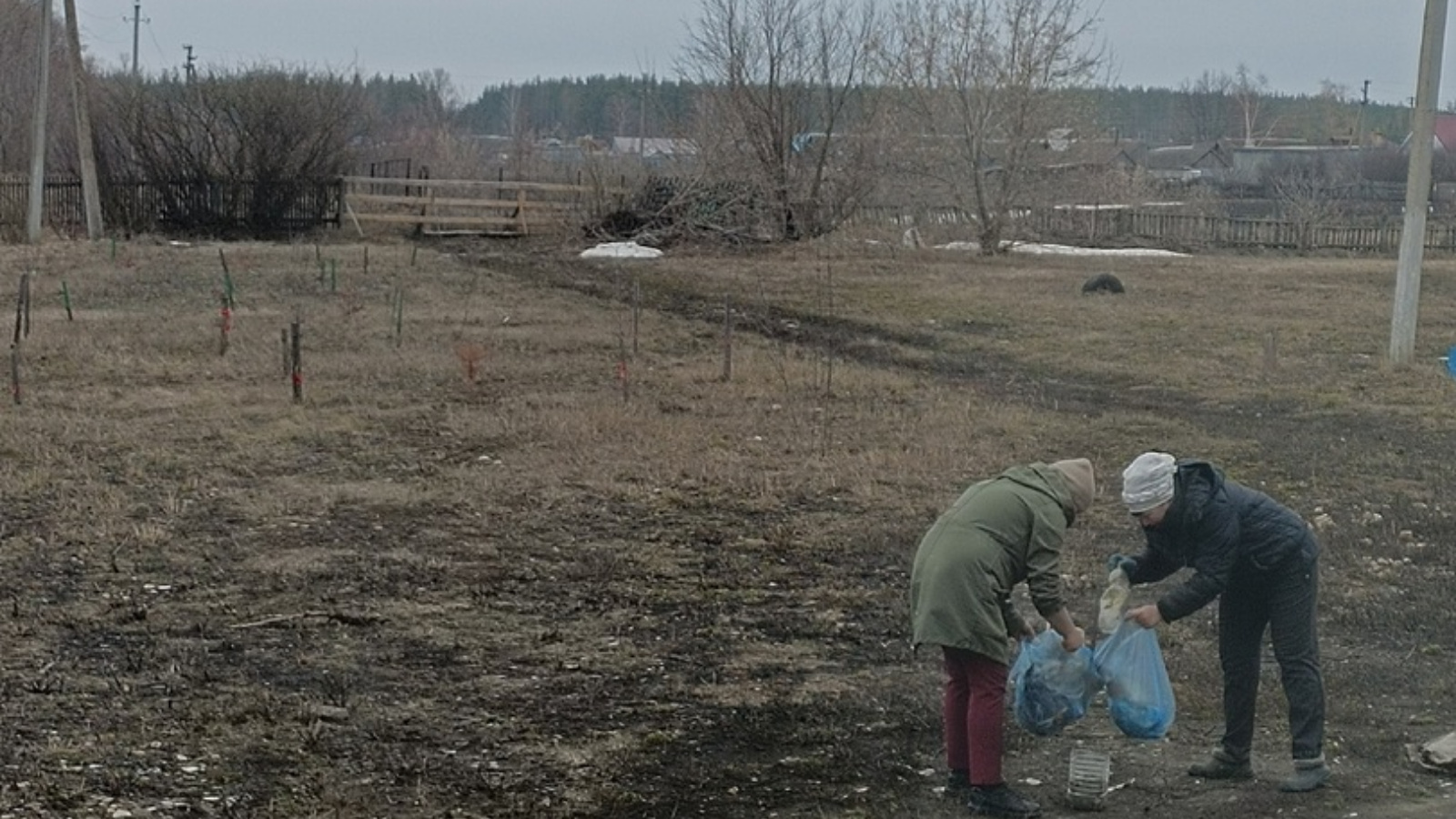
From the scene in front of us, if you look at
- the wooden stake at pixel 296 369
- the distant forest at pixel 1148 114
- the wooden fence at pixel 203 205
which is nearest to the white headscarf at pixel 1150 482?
the wooden stake at pixel 296 369

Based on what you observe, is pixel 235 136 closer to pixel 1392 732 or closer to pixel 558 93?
pixel 1392 732

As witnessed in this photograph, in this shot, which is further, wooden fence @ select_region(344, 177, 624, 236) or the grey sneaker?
wooden fence @ select_region(344, 177, 624, 236)

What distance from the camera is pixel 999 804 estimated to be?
5.69m

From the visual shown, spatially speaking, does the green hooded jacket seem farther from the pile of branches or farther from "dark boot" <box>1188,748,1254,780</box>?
the pile of branches

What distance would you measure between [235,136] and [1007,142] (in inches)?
688

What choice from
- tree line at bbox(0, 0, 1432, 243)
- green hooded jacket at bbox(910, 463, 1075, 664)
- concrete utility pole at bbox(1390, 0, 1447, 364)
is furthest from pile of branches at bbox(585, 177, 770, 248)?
green hooded jacket at bbox(910, 463, 1075, 664)

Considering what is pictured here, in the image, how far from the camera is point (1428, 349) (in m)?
19.5

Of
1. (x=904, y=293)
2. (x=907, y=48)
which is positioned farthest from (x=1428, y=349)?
(x=907, y=48)

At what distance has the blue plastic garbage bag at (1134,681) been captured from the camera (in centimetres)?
595

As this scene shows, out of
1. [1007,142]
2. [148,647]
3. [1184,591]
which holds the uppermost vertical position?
[1007,142]

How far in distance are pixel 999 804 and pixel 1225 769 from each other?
0.94 metres

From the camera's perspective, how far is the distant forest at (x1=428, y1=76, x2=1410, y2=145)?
396 feet

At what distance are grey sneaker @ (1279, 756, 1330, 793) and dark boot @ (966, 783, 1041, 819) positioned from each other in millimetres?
928

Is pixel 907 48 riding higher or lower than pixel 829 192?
higher
